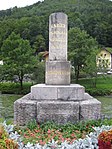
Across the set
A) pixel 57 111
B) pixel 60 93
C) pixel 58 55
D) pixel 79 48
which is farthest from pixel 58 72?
pixel 79 48

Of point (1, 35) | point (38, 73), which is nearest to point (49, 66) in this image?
point (38, 73)

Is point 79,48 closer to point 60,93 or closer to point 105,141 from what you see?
point 60,93

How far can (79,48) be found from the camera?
4506 centimetres

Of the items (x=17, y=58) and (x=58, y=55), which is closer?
(x=58, y=55)

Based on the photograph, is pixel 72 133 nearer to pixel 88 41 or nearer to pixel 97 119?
pixel 97 119

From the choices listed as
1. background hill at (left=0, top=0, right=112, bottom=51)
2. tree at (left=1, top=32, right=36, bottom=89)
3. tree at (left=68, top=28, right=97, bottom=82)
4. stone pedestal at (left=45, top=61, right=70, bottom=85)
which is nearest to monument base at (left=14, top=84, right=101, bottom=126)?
stone pedestal at (left=45, top=61, right=70, bottom=85)

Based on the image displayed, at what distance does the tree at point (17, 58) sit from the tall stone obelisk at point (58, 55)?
99.6 ft

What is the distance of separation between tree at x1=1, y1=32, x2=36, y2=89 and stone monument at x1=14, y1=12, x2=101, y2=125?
1196 inches

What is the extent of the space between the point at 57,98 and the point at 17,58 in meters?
33.2

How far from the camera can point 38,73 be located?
4003cm

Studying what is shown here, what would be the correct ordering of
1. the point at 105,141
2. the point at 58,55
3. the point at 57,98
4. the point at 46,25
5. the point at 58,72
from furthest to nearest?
1. the point at 46,25
2. the point at 58,55
3. the point at 58,72
4. the point at 57,98
5. the point at 105,141

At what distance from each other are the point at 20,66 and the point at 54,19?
3119 cm

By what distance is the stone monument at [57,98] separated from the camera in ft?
27.2

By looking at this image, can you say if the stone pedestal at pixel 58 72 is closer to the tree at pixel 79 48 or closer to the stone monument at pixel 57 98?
the stone monument at pixel 57 98
